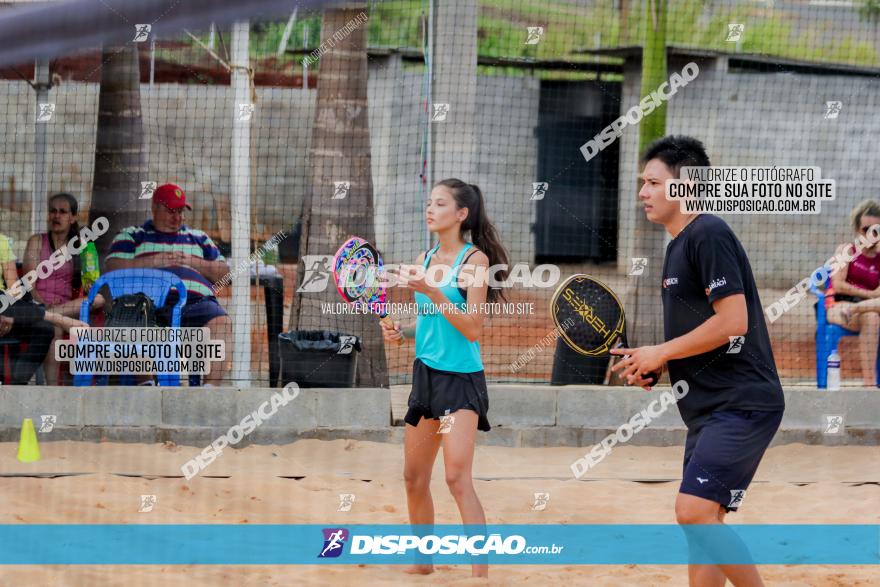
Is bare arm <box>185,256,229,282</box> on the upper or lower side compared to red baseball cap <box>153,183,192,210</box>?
lower

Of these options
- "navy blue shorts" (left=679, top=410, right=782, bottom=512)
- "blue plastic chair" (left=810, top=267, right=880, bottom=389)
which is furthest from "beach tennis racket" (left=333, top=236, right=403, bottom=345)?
"blue plastic chair" (left=810, top=267, right=880, bottom=389)

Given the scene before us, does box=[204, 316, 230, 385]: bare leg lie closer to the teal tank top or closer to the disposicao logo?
the disposicao logo

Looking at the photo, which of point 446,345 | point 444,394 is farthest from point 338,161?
point 444,394

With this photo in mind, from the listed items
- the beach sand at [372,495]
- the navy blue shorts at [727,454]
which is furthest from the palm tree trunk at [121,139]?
the navy blue shorts at [727,454]

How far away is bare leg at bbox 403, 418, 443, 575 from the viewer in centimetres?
441

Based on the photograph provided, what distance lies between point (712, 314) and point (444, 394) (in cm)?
126

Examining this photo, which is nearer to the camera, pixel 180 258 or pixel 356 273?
pixel 356 273

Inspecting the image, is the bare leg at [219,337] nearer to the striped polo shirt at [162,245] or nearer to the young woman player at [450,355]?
the striped polo shirt at [162,245]

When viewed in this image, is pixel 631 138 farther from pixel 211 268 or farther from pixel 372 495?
pixel 372 495

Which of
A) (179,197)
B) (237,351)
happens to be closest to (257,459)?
(237,351)

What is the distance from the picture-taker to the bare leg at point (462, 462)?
14.0 ft

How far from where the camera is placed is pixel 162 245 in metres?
7.91

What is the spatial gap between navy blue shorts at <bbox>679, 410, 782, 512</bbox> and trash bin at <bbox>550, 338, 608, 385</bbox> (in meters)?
4.34

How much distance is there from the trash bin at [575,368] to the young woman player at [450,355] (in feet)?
11.6
